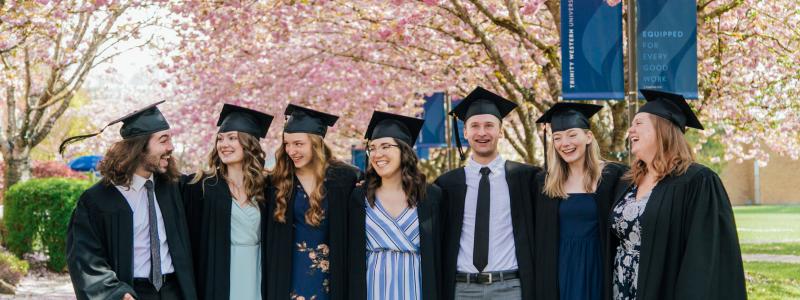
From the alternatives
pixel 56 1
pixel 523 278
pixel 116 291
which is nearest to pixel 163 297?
pixel 116 291

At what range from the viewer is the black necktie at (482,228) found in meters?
4.88

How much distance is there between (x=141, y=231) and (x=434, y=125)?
10.6 metres

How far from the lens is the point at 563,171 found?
5.08m

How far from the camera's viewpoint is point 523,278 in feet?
16.0

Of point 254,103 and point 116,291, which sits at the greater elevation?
point 254,103

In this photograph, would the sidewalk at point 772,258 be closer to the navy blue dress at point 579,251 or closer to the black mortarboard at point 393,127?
the navy blue dress at point 579,251

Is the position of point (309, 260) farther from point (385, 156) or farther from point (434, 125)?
point (434, 125)

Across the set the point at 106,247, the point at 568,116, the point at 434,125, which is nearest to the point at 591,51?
the point at 568,116

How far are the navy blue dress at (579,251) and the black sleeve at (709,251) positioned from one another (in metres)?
0.55

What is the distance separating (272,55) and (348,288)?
36.2 feet

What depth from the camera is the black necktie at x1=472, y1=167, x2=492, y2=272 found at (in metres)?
4.88

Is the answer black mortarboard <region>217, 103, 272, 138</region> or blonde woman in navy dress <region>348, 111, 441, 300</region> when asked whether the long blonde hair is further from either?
black mortarboard <region>217, 103, 272, 138</region>

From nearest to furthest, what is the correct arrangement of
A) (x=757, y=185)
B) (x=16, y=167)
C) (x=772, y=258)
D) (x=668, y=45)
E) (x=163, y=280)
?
1. (x=163, y=280)
2. (x=668, y=45)
3. (x=16, y=167)
4. (x=772, y=258)
5. (x=757, y=185)

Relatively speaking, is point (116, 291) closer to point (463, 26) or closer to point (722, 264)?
point (722, 264)
